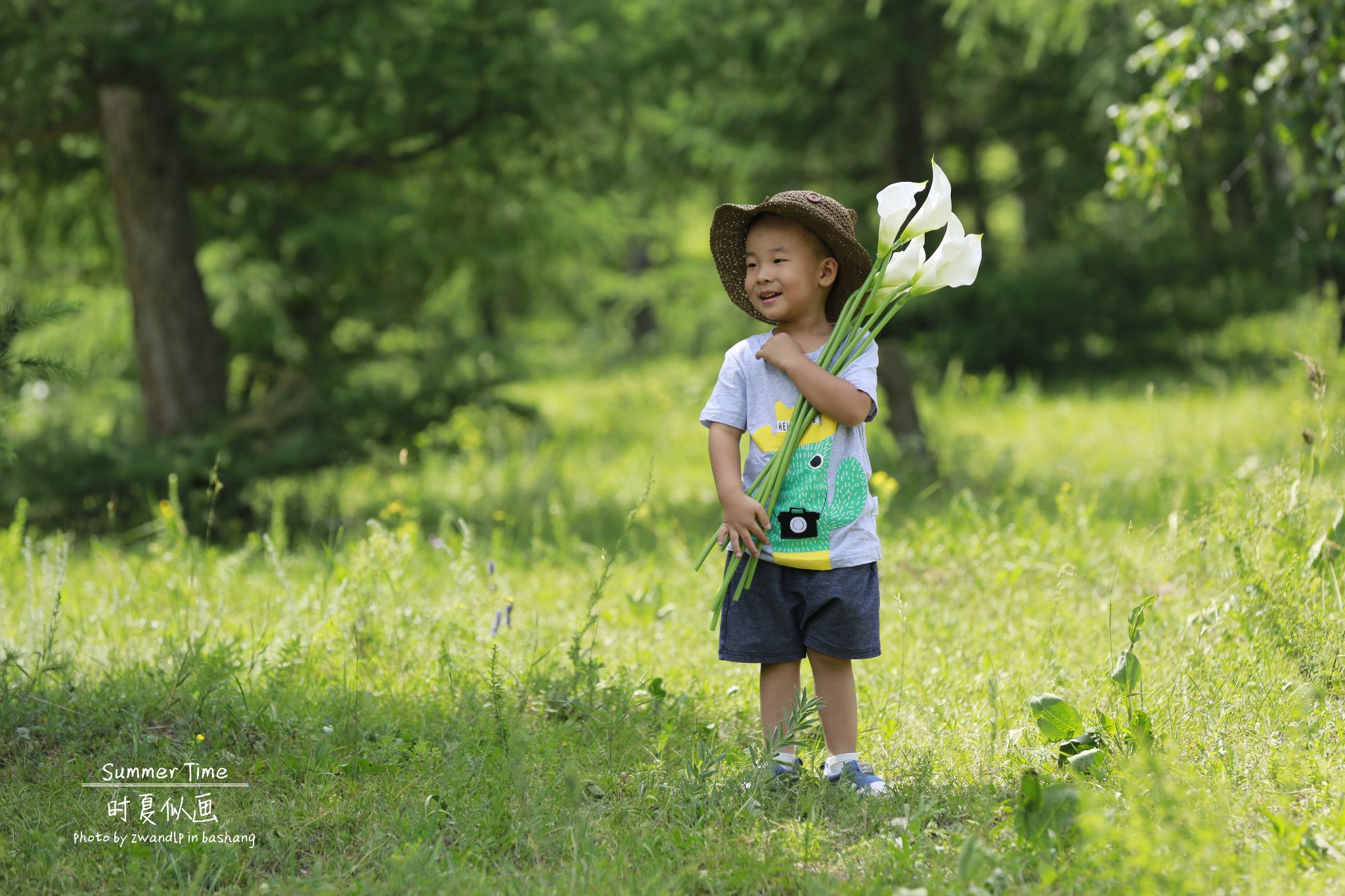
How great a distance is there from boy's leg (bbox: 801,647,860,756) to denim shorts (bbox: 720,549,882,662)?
51mm

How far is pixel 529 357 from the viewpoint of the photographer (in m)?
11.9

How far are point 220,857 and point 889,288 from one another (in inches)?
82.6

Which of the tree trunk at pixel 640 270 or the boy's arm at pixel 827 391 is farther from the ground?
the tree trunk at pixel 640 270

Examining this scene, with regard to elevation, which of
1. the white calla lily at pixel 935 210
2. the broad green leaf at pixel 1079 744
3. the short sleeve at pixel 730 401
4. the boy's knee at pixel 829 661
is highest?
the white calla lily at pixel 935 210

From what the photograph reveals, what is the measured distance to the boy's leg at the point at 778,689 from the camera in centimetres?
304

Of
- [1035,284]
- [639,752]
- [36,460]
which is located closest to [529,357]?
Result: [1035,284]

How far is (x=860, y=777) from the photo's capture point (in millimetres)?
2908

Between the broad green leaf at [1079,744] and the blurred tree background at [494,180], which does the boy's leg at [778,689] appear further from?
the blurred tree background at [494,180]

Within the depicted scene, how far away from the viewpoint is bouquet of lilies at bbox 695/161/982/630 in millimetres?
2830

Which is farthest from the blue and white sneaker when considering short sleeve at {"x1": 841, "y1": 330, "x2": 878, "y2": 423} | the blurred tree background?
the blurred tree background

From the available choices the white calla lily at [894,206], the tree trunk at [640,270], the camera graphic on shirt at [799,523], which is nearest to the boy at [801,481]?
the camera graphic on shirt at [799,523]

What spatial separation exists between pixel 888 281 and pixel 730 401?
0.51m

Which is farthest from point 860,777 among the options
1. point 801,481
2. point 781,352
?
point 781,352

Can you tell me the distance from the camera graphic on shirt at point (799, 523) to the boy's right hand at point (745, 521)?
0.14 feet
